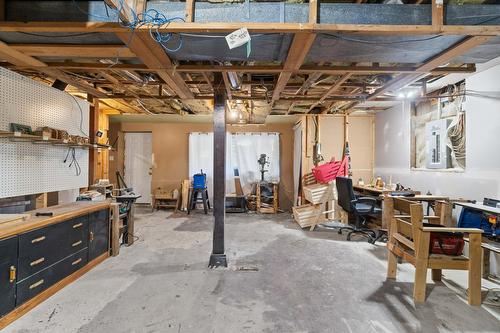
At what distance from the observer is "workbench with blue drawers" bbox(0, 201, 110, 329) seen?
1.97 metres

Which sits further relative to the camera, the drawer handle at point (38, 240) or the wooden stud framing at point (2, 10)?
the drawer handle at point (38, 240)

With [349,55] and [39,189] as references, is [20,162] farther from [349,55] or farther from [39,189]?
[349,55]

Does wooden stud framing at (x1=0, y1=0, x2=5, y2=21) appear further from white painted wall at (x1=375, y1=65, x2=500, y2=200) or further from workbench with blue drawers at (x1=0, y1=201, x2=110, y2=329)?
white painted wall at (x1=375, y1=65, x2=500, y2=200)

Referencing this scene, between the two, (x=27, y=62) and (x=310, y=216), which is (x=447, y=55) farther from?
(x=27, y=62)

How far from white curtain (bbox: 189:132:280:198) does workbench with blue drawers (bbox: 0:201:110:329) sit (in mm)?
3982

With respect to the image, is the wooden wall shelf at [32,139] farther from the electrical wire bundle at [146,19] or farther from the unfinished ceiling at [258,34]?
the electrical wire bundle at [146,19]

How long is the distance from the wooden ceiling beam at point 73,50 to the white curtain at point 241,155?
4680 mm

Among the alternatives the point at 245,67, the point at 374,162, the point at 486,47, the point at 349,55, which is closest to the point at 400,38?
the point at 349,55

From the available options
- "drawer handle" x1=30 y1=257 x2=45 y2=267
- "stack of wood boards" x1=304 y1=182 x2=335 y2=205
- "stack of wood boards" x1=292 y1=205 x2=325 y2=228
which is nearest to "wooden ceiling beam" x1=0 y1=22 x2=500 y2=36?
"drawer handle" x1=30 y1=257 x2=45 y2=267

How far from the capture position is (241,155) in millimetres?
7016

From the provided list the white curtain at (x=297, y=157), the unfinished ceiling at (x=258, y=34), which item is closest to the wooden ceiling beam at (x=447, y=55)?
the unfinished ceiling at (x=258, y=34)

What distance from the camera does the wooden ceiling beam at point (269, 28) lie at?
1845mm

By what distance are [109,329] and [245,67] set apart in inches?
99.5

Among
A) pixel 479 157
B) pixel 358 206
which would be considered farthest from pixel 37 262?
pixel 479 157
